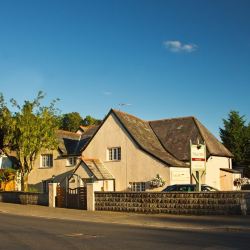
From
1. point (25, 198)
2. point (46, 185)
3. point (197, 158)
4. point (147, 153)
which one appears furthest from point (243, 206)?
point (46, 185)

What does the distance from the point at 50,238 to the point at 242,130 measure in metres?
46.9

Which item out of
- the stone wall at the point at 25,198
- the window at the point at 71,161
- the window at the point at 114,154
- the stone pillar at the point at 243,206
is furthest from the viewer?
the window at the point at 71,161

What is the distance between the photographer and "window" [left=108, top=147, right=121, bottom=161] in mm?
37969

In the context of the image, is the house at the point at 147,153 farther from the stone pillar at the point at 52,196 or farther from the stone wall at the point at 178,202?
the stone wall at the point at 178,202

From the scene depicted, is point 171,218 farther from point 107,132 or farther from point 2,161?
point 2,161

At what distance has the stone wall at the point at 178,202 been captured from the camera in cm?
2150

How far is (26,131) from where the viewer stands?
123ft

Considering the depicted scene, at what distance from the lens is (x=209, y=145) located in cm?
3875

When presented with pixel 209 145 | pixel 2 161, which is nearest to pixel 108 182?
pixel 209 145

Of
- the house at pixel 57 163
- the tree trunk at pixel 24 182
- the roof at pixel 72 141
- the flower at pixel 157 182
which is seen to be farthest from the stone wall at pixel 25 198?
the roof at pixel 72 141

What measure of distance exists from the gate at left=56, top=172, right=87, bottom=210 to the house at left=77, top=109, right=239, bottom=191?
6887mm

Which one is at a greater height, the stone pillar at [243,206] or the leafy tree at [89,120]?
Answer: the leafy tree at [89,120]

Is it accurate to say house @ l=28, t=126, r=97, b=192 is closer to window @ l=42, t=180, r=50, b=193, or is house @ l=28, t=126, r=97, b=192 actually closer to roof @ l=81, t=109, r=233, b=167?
window @ l=42, t=180, r=50, b=193

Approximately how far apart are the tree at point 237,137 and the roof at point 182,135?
573 inches
